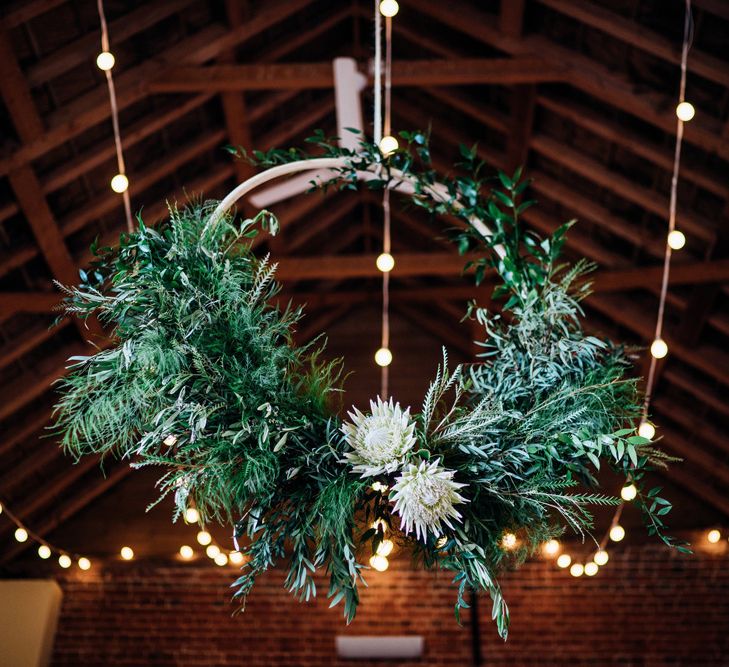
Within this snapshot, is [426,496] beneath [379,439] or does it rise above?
beneath

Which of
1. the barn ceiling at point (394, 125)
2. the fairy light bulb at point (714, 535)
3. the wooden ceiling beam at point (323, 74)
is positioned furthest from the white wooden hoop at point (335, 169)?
the fairy light bulb at point (714, 535)

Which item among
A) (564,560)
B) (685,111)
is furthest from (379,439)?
(564,560)

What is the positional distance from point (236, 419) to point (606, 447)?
66cm

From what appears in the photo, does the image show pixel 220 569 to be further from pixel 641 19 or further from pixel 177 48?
pixel 641 19

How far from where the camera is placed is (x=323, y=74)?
4.89m

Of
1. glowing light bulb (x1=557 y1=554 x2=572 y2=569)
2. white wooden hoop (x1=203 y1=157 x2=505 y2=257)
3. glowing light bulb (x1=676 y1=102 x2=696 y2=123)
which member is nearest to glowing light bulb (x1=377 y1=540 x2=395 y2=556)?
white wooden hoop (x1=203 y1=157 x2=505 y2=257)

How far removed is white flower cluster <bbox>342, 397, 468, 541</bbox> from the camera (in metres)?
1.50

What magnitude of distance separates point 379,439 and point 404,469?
70 mm

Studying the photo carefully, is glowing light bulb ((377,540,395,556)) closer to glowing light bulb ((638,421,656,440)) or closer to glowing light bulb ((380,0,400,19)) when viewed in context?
glowing light bulb ((638,421,656,440))

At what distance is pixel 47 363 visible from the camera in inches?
239

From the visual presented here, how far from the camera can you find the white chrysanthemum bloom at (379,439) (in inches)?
60.9

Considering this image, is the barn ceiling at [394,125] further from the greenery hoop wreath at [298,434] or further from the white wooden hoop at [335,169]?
the greenery hoop wreath at [298,434]

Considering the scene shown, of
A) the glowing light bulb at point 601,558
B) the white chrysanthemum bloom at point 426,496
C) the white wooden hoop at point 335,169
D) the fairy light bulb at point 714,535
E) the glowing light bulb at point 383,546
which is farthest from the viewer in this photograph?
the fairy light bulb at point 714,535

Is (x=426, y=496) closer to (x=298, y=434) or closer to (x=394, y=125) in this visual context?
(x=298, y=434)
